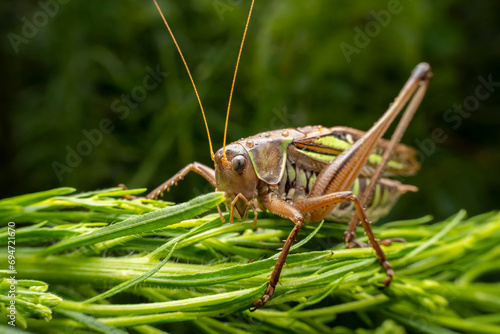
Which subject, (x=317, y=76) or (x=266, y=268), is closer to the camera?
(x=266, y=268)

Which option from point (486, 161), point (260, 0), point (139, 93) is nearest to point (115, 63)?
point (139, 93)

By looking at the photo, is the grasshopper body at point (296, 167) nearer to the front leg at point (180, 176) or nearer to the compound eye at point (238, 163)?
the compound eye at point (238, 163)

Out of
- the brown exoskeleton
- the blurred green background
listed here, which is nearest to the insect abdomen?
the brown exoskeleton

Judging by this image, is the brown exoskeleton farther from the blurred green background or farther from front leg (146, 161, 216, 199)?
the blurred green background

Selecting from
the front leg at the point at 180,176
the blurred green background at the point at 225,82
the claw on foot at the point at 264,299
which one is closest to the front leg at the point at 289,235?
the claw on foot at the point at 264,299

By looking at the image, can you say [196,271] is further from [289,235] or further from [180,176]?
[180,176]

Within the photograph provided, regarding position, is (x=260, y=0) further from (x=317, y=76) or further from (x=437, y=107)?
(x=437, y=107)
